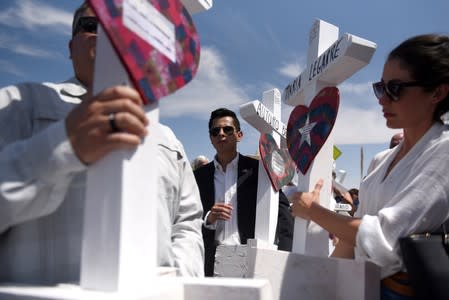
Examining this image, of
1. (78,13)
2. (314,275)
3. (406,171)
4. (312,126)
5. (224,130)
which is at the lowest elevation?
(314,275)

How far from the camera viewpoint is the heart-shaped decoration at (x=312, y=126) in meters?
1.85

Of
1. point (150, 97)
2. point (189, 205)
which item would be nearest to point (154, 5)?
point (150, 97)

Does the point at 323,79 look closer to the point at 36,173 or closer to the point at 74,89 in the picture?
the point at 74,89

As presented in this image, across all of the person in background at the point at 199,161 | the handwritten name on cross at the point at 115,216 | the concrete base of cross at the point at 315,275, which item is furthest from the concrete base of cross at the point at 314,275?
the person in background at the point at 199,161

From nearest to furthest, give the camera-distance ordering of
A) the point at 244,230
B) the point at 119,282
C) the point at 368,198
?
the point at 119,282
the point at 368,198
the point at 244,230

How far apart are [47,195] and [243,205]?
241 cm

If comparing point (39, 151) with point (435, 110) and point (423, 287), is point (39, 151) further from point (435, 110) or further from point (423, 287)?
point (435, 110)

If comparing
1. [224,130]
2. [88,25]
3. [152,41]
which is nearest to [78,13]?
[88,25]

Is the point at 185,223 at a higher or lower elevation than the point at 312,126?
lower

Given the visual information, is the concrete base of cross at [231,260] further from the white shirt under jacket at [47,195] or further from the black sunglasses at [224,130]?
the white shirt under jacket at [47,195]

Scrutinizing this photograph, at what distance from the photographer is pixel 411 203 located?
1.29 meters

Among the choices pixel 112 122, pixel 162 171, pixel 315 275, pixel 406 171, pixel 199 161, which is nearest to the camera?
pixel 112 122

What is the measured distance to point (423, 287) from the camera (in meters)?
1.21

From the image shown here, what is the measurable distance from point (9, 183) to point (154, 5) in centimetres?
46
